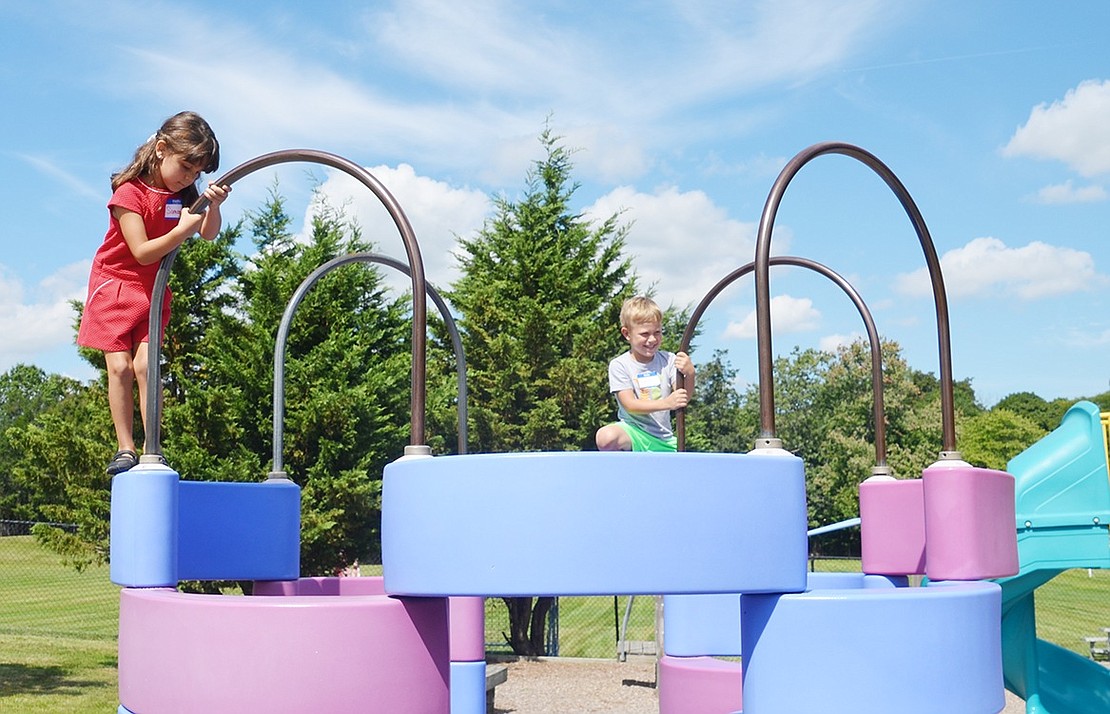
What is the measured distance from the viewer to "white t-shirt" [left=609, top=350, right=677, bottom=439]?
5.91 meters

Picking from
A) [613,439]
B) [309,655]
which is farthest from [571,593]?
[613,439]

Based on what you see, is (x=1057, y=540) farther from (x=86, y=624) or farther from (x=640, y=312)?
(x=86, y=624)

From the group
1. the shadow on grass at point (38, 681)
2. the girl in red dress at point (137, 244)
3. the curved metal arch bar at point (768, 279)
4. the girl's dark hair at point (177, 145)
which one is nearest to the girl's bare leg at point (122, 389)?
the girl in red dress at point (137, 244)

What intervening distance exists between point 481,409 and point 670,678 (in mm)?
10338

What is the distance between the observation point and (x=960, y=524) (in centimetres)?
413

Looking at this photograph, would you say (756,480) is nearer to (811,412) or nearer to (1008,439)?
(811,412)

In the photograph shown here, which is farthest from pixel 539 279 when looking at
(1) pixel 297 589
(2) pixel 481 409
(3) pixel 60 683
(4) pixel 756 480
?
(4) pixel 756 480

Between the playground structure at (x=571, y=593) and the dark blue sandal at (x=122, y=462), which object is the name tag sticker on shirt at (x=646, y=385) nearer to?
the playground structure at (x=571, y=593)

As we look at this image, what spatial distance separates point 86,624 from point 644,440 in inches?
741

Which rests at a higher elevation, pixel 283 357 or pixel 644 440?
pixel 283 357

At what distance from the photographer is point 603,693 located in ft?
42.2

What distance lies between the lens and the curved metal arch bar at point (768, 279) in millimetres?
3203

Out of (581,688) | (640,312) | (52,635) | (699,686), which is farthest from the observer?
(52,635)

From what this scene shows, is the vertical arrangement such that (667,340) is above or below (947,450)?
above
